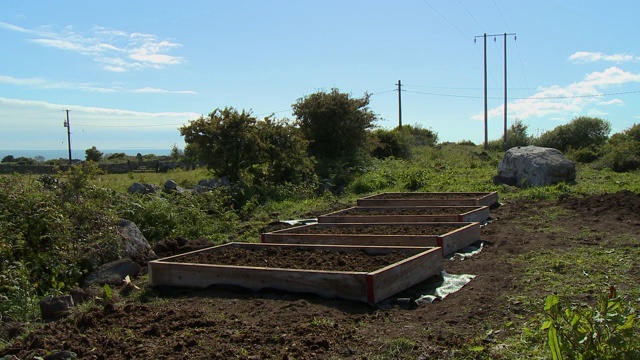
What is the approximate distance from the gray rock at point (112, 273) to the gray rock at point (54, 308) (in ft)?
4.17

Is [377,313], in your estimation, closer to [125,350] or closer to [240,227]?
[125,350]

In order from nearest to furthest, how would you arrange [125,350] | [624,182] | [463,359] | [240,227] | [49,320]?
1. [463,359]
2. [125,350]
3. [49,320]
4. [240,227]
5. [624,182]

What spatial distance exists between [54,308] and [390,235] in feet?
14.6

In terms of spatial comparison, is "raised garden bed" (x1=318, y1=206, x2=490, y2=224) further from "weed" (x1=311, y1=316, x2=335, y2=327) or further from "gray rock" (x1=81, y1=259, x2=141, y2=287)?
→ "weed" (x1=311, y1=316, x2=335, y2=327)

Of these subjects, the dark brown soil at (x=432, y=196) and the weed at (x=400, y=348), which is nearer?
the weed at (x=400, y=348)

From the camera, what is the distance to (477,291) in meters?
5.59

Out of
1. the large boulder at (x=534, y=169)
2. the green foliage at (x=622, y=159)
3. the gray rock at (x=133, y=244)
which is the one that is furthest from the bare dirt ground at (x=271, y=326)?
the green foliage at (x=622, y=159)

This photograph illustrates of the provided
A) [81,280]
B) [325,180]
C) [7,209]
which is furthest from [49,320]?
[325,180]

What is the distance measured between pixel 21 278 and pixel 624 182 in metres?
14.3

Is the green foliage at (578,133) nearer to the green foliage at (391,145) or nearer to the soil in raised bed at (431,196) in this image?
the green foliage at (391,145)

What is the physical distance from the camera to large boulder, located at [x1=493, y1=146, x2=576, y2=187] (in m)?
15.1

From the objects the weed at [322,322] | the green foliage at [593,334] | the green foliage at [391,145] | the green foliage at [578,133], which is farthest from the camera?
the green foliage at [578,133]

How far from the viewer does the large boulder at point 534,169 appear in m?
15.1

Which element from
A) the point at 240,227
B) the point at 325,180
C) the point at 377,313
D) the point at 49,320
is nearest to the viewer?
the point at 377,313
